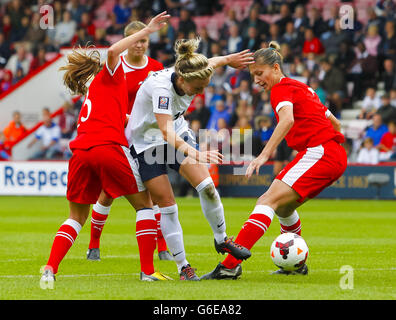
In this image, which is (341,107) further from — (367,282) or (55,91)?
(367,282)

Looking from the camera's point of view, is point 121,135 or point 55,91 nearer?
point 121,135

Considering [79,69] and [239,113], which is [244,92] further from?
[79,69]

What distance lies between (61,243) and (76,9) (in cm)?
2087

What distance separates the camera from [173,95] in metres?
7.01

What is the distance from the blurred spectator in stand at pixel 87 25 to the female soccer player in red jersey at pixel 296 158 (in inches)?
735

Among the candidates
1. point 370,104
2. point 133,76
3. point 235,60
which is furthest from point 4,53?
point 235,60

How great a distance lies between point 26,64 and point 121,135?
20.3m

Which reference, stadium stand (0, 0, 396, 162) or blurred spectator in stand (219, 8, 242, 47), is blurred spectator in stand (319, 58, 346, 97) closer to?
stadium stand (0, 0, 396, 162)

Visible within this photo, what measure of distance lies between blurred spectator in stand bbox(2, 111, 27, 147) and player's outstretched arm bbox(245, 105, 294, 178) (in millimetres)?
17765

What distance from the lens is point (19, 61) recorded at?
26.6 meters

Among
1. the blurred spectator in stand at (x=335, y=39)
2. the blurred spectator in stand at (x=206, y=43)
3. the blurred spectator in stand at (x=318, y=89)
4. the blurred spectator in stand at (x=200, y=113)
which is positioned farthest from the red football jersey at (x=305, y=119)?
the blurred spectator in stand at (x=206, y=43)

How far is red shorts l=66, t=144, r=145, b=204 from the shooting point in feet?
22.7

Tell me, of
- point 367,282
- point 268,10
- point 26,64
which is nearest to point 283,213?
point 367,282

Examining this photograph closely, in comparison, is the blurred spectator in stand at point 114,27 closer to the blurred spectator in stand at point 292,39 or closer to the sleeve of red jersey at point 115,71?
the blurred spectator in stand at point 292,39
